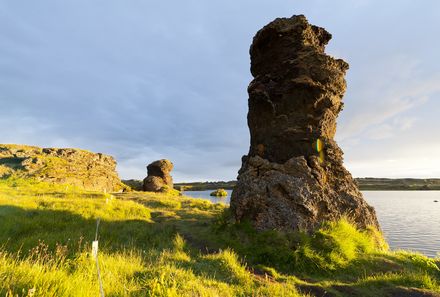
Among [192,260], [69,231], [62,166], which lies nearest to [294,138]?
[192,260]

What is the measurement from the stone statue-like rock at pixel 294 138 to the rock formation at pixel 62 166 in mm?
37274

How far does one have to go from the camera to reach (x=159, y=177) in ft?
179

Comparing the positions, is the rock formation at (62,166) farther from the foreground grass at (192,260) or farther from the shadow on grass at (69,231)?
the shadow on grass at (69,231)

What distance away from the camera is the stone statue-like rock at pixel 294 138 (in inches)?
455

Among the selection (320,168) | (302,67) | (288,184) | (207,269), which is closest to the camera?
(207,269)

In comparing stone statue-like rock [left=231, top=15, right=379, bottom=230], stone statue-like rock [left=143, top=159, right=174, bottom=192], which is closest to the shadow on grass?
stone statue-like rock [left=231, top=15, right=379, bottom=230]

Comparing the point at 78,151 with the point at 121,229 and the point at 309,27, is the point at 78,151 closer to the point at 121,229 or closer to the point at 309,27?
the point at 121,229

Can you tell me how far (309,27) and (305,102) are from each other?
4441 mm

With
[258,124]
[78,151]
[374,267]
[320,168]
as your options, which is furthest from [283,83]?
[78,151]

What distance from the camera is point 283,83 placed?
1435 centimetres

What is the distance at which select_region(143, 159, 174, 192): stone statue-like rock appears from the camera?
5231cm

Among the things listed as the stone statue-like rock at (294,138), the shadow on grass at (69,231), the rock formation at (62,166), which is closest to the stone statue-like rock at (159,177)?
the rock formation at (62,166)

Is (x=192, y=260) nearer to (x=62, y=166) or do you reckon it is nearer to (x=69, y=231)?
(x=69, y=231)

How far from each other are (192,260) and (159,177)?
1886 inches
